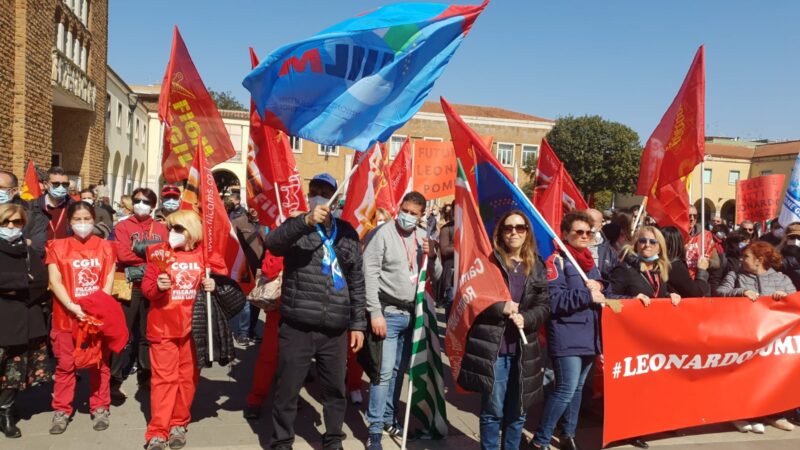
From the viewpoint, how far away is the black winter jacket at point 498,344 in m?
3.89

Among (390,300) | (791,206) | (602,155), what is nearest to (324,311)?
(390,300)

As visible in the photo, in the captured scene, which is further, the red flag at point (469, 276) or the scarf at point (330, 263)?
the scarf at point (330, 263)

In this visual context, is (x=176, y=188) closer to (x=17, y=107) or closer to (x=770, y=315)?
(x=770, y=315)

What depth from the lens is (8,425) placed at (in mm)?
4500

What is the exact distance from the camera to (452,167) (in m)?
9.91

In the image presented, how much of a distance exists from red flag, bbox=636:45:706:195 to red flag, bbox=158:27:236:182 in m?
4.78

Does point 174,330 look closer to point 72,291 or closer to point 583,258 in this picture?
point 72,291

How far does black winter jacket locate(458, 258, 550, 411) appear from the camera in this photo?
389 cm

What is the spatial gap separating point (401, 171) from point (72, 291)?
560cm

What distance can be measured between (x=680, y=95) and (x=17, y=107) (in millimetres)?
15653

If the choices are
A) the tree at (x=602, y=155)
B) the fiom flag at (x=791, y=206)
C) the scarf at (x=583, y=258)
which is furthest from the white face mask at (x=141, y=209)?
the tree at (x=602, y=155)

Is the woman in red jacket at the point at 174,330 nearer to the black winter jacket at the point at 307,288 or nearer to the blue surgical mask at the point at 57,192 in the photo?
the black winter jacket at the point at 307,288

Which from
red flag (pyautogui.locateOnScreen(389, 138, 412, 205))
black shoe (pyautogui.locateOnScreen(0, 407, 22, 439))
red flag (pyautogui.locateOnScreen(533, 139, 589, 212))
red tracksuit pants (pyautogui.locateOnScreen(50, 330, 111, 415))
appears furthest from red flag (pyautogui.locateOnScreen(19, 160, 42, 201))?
red flag (pyautogui.locateOnScreen(533, 139, 589, 212))

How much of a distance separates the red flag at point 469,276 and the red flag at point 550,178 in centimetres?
308
